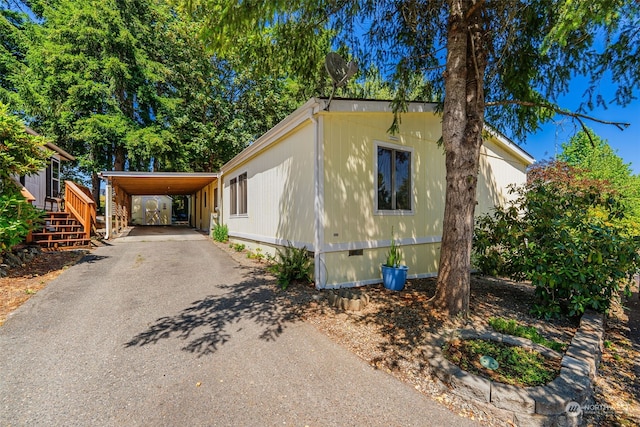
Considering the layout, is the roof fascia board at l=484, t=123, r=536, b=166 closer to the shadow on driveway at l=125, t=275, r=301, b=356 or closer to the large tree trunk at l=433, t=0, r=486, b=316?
the large tree trunk at l=433, t=0, r=486, b=316

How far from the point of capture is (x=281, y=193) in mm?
7219

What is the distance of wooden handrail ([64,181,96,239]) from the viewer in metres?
9.27

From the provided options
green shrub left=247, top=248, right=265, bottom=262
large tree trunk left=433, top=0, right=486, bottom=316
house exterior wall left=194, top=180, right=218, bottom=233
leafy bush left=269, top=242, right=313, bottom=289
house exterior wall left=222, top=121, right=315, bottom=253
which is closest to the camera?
large tree trunk left=433, top=0, right=486, bottom=316

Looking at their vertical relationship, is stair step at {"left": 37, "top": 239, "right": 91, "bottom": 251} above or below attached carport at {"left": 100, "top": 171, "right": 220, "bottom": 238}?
below

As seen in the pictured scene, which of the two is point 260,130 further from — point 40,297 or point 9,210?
point 40,297

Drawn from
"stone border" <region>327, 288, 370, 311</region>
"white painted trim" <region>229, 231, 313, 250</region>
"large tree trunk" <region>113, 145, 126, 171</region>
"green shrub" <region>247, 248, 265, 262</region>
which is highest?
"large tree trunk" <region>113, 145, 126, 171</region>

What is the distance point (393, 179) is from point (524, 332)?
362 cm

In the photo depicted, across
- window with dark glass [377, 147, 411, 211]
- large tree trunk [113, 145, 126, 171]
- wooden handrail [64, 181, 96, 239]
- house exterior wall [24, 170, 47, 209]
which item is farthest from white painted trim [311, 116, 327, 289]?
large tree trunk [113, 145, 126, 171]

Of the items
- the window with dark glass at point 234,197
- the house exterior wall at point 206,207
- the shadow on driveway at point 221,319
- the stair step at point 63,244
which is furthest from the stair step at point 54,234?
the shadow on driveway at point 221,319

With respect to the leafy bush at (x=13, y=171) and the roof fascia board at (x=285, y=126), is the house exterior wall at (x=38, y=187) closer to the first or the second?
the leafy bush at (x=13, y=171)

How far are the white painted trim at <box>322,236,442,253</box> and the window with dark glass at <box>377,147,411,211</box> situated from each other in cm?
70

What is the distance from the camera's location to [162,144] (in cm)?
1623

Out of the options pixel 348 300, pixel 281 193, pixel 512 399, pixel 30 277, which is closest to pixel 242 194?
pixel 281 193

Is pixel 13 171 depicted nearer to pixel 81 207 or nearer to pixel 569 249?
pixel 81 207
